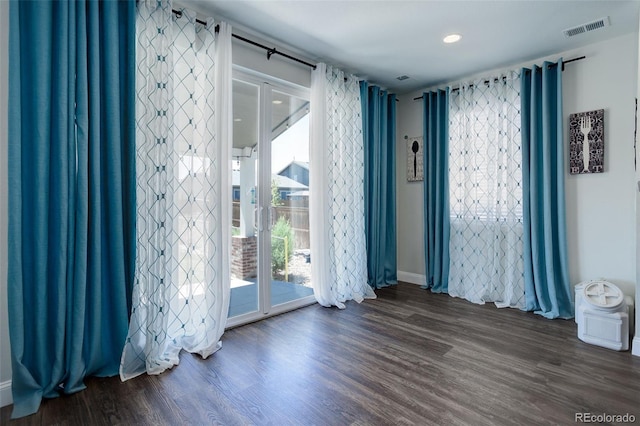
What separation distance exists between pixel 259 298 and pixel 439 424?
6.42 feet

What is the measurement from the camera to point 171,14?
2.38 m

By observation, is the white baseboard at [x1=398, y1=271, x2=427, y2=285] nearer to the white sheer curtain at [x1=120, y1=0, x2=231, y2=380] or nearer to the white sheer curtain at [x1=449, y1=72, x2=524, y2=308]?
the white sheer curtain at [x1=449, y1=72, x2=524, y2=308]

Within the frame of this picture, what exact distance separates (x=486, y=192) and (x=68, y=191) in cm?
391

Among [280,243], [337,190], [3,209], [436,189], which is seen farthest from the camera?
[436,189]

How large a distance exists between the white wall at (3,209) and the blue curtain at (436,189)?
13.0 feet

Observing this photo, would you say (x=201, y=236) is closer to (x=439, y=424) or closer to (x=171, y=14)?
(x=171, y=14)

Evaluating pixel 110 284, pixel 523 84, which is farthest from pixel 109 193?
pixel 523 84

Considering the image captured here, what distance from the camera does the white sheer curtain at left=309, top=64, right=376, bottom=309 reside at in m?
3.53

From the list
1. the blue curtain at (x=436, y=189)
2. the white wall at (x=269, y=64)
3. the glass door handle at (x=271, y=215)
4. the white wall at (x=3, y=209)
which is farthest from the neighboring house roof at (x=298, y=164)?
the white wall at (x=3, y=209)

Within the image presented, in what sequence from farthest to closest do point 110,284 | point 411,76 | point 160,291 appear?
point 411,76 < point 160,291 < point 110,284

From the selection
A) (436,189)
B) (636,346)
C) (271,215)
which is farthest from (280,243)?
(636,346)

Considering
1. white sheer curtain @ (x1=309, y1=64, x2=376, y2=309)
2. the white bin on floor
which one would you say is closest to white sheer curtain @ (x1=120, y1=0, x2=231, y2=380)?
white sheer curtain @ (x1=309, y1=64, x2=376, y2=309)

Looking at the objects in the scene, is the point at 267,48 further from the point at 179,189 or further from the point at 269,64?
the point at 179,189

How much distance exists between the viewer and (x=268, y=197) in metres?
3.26
